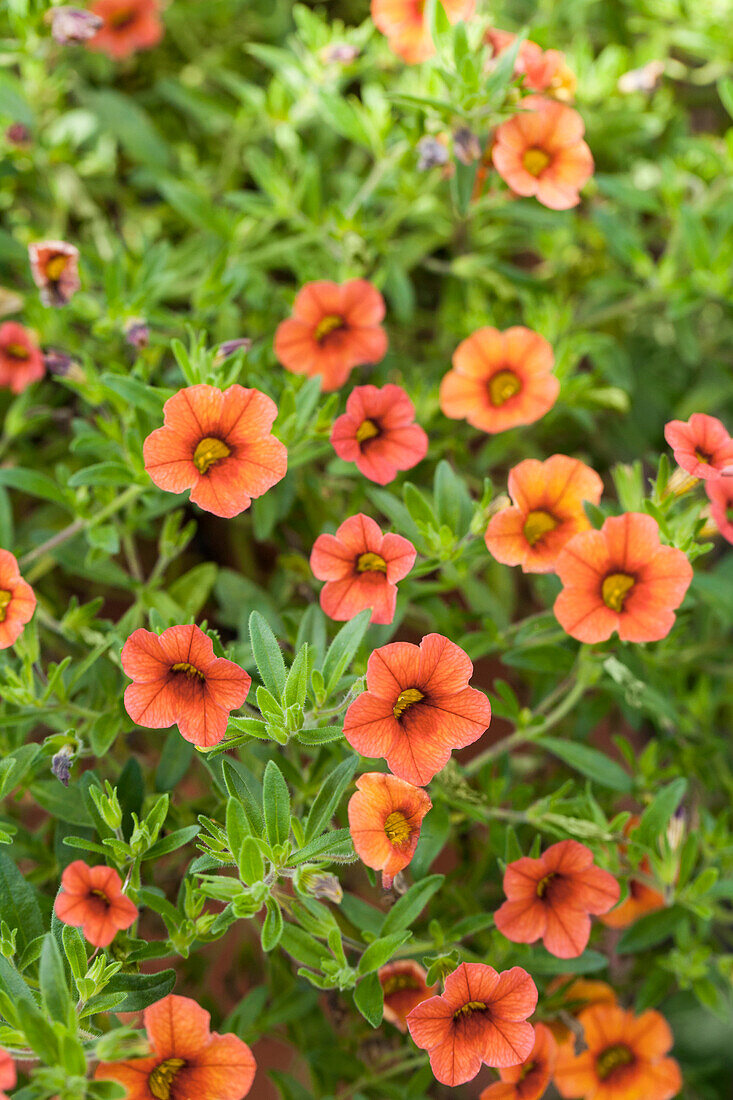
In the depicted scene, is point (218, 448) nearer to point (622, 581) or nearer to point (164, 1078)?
point (622, 581)

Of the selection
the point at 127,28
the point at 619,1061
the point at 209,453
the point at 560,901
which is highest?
the point at 127,28

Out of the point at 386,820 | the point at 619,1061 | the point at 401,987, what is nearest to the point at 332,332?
the point at 386,820

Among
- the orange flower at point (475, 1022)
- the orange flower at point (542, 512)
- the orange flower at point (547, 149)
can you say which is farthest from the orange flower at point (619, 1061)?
the orange flower at point (547, 149)

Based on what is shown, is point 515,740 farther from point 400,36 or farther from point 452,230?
point 400,36

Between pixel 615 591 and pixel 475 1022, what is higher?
pixel 615 591

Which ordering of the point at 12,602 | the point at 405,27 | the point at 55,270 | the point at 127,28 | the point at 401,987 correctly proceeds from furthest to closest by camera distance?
the point at 127,28, the point at 405,27, the point at 55,270, the point at 401,987, the point at 12,602

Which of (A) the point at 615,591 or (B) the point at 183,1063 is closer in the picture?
(B) the point at 183,1063
